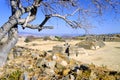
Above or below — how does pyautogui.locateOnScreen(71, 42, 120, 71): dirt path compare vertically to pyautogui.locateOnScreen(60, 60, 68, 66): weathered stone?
below

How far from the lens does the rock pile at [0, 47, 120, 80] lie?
12039 millimetres

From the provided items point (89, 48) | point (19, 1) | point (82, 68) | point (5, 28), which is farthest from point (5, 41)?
point (89, 48)

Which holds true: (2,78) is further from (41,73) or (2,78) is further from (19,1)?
(19,1)

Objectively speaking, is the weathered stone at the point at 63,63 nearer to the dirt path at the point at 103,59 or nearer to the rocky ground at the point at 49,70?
the rocky ground at the point at 49,70

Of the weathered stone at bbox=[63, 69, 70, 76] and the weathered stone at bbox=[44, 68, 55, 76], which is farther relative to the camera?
the weathered stone at bbox=[44, 68, 55, 76]

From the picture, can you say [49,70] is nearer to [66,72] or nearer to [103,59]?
[66,72]

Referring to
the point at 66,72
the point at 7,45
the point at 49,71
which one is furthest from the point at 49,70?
the point at 7,45

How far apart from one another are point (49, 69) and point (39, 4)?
4701mm

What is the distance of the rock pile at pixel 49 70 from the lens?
12.0m

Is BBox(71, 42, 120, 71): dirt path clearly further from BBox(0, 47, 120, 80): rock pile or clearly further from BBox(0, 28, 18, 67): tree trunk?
BBox(0, 28, 18, 67): tree trunk

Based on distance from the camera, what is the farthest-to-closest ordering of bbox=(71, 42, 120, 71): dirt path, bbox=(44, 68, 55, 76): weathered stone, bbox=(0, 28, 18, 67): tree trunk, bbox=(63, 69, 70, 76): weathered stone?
1. bbox=(71, 42, 120, 71): dirt path
2. bbox=(44, 68, 55, 76): weathered stone
3. bbox=(63, 69, 70, 76): weathered stone
4. bbox=(0, 28, 18, 67): tree trunk

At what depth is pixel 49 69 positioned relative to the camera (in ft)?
45.1

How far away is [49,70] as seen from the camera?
1357 cm

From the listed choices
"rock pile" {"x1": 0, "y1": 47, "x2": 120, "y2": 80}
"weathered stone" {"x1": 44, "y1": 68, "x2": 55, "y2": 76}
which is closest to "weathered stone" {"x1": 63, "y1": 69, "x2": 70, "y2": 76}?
"rock pile" {"x1": 0, "y1": 47, "x2": 120, "y2": 80}
